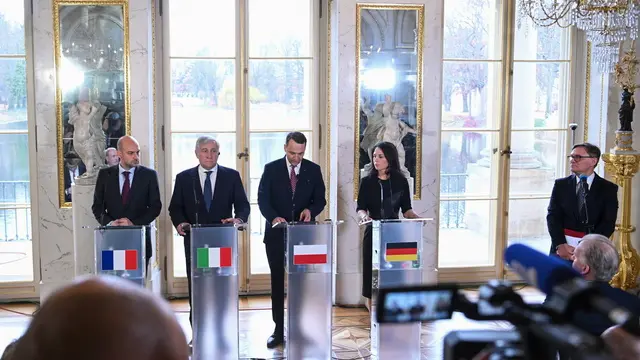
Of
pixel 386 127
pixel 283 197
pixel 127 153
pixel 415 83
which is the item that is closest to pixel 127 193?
pixel 127 153

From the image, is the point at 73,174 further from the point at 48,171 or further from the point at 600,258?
the point at 600,258

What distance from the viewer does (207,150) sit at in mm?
6074

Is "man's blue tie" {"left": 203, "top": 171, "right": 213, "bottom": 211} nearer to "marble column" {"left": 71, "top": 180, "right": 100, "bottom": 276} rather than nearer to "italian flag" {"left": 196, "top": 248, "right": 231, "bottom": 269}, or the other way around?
"italian flag" {"left": 196, "top": 248, "right": 231, "bottom": 269}

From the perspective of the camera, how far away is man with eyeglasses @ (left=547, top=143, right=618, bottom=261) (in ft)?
20.3

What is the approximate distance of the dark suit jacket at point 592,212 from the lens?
621 centimetres

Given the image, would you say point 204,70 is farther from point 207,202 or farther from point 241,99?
point 207,202

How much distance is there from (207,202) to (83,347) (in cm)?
544

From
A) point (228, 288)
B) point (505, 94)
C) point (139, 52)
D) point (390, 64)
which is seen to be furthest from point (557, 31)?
Result: point (228, 288)

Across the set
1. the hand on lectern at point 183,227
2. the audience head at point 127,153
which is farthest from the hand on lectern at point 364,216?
the audience head at point 127,153

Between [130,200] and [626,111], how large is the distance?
457 centimetres

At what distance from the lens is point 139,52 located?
7129 millimetres

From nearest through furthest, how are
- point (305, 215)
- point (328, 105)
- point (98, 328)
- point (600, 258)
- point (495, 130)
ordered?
point (98, 328) < point (600, 258) < point (305, 215) < point (328, 105) < point (495, 130)

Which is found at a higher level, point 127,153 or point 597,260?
point 127,153

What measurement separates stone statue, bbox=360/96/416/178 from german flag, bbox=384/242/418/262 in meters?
2.00
